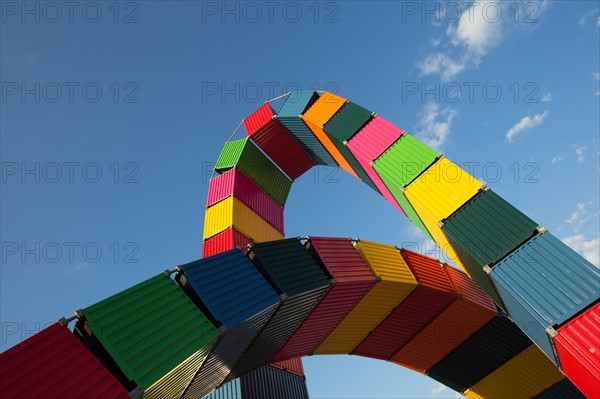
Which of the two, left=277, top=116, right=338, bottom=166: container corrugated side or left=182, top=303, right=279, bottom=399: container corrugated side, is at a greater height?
left=277, top=116, right=338, bottom=166: container corrugated side

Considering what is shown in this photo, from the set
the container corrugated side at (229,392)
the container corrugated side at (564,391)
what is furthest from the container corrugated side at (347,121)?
the container corrugated side at (564,391)

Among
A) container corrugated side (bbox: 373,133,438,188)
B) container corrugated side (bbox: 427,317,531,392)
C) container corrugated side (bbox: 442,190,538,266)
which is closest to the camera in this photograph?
container corrugated side (bbox: 442,190,538,266)

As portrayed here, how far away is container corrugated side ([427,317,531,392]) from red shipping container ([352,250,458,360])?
265 cm

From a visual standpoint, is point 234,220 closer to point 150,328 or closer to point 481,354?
point 150,328

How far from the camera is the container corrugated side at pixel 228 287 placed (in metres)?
12.9

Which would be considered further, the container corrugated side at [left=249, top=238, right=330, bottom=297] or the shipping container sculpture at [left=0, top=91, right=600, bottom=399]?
the container corrugated side at [left=249, top=238, right=330, bottom=297]

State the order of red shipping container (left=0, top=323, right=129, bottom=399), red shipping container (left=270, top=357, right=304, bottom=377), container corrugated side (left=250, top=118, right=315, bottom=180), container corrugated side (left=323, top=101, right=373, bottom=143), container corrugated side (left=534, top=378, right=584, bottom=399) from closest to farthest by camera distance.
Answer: red shipping container (left=0, top=323, right=129, bottom=399) → container corrugated side (left=534, top=378, right=584, bottom=399) → container corrugated side (left=323, top=101, right=373, bottom=143) → red shipping container (left=270, top=357, right=304, bottom=377) → container corrugated side (left=250, top=118, right=315, bottom=180)

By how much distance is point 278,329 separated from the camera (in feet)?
51.8

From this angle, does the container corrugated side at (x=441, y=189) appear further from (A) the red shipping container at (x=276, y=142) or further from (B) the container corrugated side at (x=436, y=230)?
(A) the red shipping container at (x=276, y=142)

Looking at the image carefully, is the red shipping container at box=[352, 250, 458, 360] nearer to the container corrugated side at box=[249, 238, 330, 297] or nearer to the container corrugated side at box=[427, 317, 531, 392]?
the container corrugated side at box=[427, 317, 531, 392]

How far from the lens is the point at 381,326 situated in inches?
749

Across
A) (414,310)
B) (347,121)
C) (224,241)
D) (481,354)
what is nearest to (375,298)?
(414,310)

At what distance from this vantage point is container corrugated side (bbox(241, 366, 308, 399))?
1902cm

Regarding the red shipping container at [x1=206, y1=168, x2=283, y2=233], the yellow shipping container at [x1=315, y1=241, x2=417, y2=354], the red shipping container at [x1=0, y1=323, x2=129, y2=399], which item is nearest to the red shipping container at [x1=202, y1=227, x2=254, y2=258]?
the red shipping container at [x1=206, y1=168, x2=283, y2=233]
